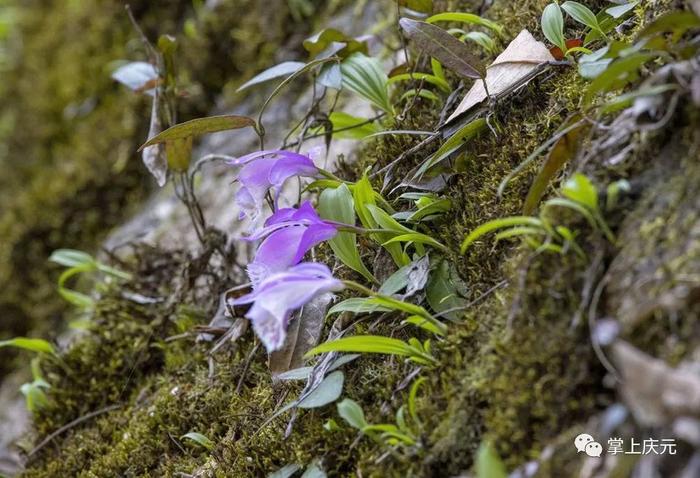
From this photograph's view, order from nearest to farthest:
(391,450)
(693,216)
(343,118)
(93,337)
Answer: (693,216)
(391,450)
(343,118)
(93,337)

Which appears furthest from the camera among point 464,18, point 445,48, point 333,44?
point 333,44

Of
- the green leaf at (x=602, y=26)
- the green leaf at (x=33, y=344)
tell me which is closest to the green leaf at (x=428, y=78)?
the green leaf at (x=602, y=26)

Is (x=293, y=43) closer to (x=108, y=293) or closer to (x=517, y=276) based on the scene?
(x=108, y=293)

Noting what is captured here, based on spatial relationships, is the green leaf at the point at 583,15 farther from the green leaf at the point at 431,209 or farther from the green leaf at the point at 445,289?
the green leaf at the point at 445,289

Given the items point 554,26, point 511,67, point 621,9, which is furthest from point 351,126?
point 621,9

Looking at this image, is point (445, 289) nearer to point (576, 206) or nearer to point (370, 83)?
point (576, 206)

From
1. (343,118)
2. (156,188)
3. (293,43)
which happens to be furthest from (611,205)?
(156,188)
